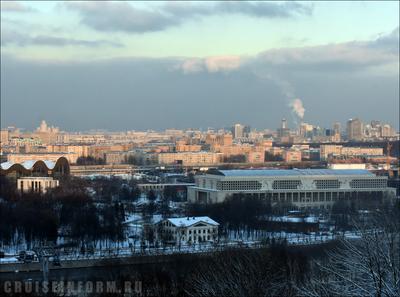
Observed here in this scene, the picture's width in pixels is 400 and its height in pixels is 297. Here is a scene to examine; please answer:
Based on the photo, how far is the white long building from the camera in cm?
2208

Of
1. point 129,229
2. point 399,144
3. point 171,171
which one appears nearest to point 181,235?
point 129,229

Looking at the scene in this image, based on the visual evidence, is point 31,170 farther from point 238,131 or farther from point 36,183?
point 238,131

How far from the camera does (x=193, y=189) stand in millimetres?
23141

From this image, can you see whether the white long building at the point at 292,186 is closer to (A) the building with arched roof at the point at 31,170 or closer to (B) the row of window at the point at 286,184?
(B) the row of window at the point at 286,184

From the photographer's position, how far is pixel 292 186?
22.7 meters

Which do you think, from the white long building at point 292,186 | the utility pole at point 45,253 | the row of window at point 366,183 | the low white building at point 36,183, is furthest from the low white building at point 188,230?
the row of window at point 366,183

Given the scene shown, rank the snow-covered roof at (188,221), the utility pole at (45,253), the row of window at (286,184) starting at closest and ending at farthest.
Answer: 1. the utility pole at (45,253)
2. the snow-covered roof at (188,221)
3. the row of window at (286,184)

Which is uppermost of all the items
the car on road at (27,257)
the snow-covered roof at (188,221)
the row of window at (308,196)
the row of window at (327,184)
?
the row of window at (327,184)

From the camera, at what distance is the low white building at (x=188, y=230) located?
14133 millimetres

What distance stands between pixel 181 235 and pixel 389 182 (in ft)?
42.3

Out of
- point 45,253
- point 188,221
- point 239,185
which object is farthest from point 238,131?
point 45,253

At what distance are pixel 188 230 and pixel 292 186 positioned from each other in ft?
28.4

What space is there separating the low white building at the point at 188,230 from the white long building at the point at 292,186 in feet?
21.8

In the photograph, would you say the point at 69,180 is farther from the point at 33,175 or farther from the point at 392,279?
the point at 392,279
